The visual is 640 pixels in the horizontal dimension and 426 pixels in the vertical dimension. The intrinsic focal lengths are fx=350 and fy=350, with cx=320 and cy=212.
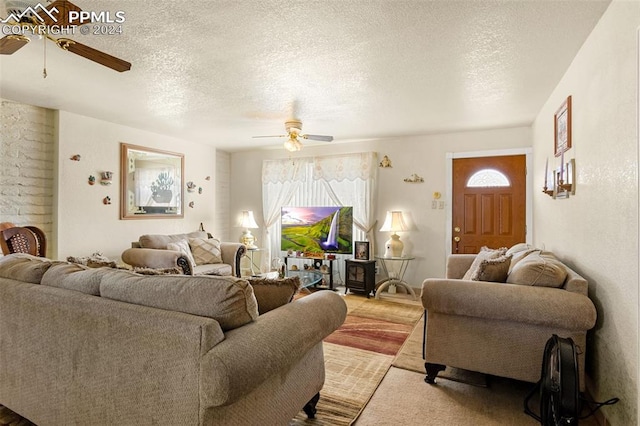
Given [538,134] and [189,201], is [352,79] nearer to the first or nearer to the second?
[538,134]

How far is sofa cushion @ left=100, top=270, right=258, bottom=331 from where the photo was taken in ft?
4.48

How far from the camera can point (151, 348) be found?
4.35 feet

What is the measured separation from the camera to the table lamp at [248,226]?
5.89 m

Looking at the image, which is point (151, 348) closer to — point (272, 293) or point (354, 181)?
point (272, 293)

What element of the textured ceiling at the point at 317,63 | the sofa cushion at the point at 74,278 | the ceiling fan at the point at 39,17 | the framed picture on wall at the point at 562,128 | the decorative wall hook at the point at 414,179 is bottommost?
the sofa cushion at the point at 74,278

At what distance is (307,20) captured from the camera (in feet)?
6.93

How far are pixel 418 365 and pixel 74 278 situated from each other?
7.78 ft

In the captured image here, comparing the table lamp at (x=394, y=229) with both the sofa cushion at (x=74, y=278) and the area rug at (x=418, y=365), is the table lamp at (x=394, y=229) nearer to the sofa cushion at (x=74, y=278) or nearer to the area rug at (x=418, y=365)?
the area rug at (x=418, y=365)

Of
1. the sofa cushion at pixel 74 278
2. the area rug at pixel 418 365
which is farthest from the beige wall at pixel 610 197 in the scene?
the sofa cushion at pixel 74 278

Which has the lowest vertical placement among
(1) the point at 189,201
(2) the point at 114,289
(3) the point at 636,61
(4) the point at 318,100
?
(2) the point at 114,289

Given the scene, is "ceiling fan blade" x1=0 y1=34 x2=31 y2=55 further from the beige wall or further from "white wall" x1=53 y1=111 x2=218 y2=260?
the beige wall

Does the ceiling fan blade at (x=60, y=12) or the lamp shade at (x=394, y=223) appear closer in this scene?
the ceiling fan blade at (x=60, y=12)

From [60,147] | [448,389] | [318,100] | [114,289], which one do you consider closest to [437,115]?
[318,100]

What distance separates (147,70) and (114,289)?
6.75ft
